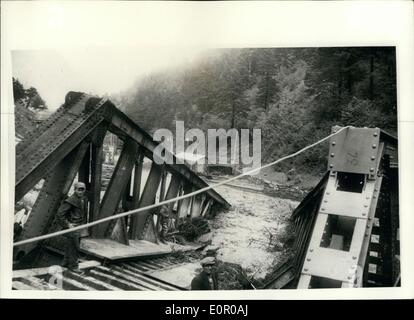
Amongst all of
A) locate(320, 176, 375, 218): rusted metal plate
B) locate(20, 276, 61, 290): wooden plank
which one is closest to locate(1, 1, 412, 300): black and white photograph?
locate(20, 276, 61, 290): wooden plank

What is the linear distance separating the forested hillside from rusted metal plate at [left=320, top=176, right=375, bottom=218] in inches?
29.4

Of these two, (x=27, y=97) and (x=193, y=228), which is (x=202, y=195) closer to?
(x=193, y=228)

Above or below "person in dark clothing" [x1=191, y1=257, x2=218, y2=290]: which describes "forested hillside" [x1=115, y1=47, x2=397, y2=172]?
above

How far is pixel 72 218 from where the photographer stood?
4645mm

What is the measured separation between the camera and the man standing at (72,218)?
4.57m

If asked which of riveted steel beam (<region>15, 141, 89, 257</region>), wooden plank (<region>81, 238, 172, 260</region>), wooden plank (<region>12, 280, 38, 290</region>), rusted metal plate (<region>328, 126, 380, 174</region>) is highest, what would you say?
rusted metal plate (<region>328, 126, 380, 174</region>)

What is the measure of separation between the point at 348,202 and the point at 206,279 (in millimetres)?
1932

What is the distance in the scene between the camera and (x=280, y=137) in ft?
16.6

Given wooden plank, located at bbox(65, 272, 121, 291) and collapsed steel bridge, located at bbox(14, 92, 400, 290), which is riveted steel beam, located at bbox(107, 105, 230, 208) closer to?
collapsed steel bridge, located at bbox(14, 92, 400, 290)

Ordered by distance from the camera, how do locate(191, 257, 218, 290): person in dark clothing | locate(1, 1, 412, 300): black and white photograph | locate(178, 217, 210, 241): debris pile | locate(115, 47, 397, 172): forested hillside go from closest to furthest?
locate(1, 1, 412, 300): black and white photograph, locate(191, 257, 218, 290): person in dark clothing, locate(115, 47, 397, 172): forested hillside, locate(178, 217, 210, 241): debris pile

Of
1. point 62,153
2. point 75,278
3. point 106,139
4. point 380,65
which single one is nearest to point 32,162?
point 62,153

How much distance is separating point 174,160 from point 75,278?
191 cm

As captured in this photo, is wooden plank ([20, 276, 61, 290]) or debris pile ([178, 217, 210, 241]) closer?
wooden plank ([20, 276, 61, 290])

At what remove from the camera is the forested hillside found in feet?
16.3
